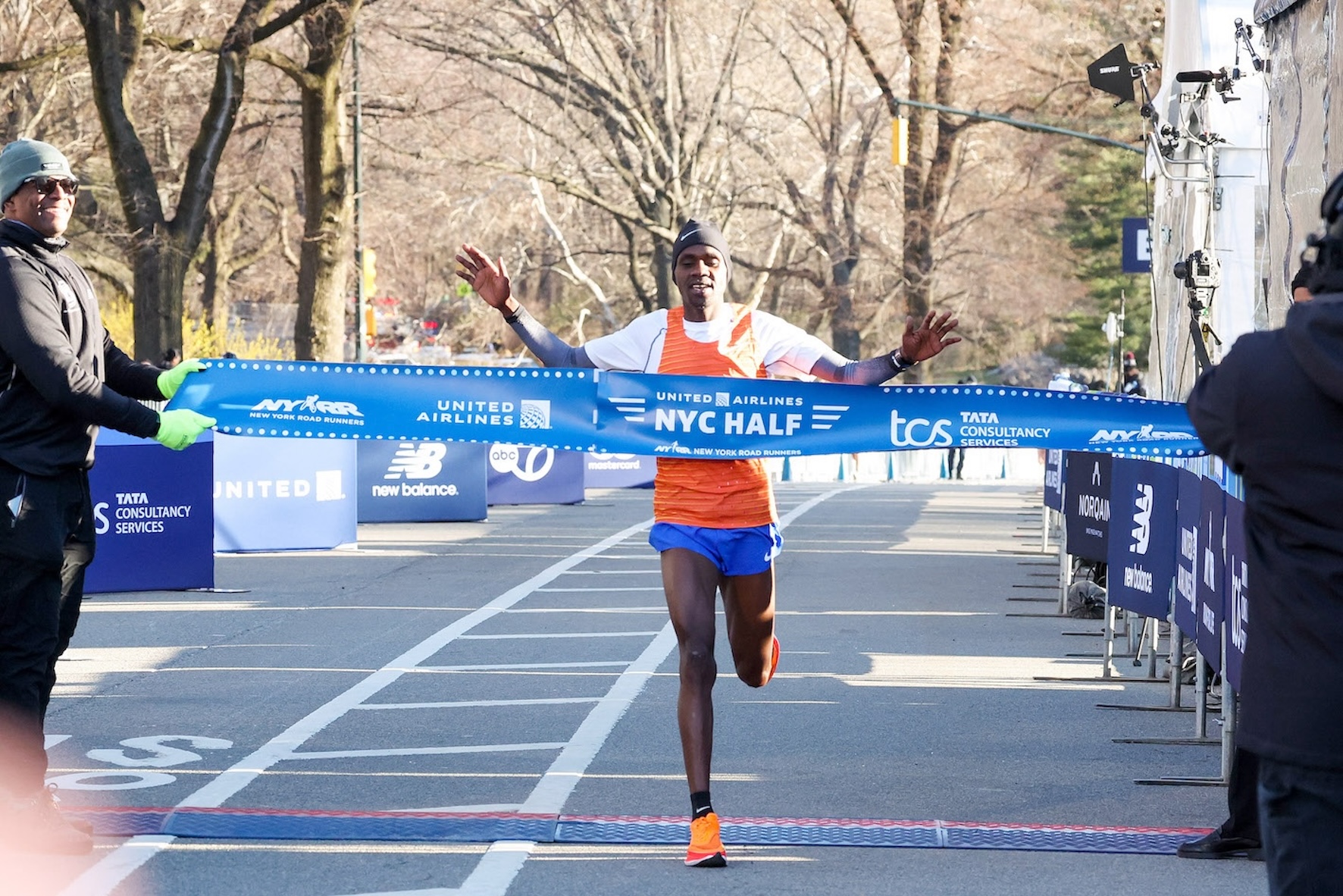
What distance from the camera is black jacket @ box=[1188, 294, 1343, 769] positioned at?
134 inches

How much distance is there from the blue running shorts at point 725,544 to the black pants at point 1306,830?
2.97m

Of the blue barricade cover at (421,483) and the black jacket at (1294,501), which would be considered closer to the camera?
the black jacket at (1294,501)

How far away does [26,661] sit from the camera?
19.6 feet

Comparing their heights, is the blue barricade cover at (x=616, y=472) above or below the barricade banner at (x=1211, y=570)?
below

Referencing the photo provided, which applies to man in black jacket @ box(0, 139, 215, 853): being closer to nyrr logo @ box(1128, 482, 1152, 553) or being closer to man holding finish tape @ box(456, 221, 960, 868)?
man holding finish tape @ box(456, 221, 960, 868)

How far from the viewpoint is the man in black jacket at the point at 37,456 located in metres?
5.96

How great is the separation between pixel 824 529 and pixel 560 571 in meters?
6.38

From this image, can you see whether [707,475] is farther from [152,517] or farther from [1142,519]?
[152,517]

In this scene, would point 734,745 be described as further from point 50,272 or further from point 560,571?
point 560,571

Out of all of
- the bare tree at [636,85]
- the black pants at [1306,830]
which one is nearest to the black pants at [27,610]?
the black pants at [1306,830]

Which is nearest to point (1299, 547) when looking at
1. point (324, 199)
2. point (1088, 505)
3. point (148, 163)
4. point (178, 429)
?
point (178, 429)

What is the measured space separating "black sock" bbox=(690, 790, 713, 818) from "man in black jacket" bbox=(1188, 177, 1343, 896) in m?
2.79

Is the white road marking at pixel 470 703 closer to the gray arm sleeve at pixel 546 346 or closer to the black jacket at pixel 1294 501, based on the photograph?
the gray arm sleeve at pixel 546 346

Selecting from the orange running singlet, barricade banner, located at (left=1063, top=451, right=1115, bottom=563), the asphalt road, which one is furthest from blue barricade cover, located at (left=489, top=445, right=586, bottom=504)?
the orange running singlet
